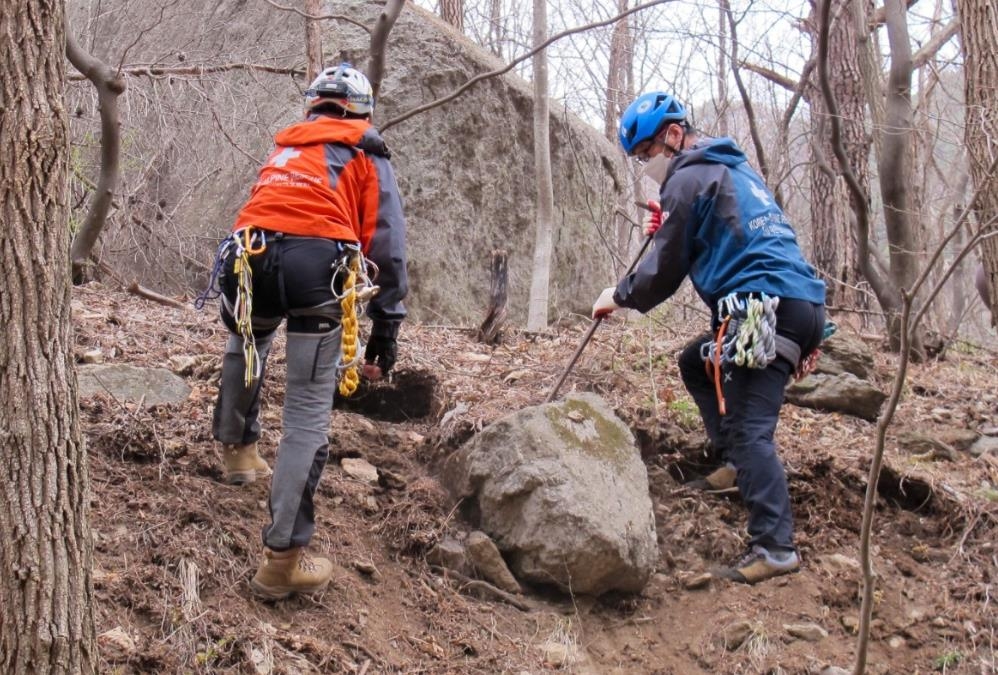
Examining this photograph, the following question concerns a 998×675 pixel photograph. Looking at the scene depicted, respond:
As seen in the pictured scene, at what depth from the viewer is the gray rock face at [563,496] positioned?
4203 mm

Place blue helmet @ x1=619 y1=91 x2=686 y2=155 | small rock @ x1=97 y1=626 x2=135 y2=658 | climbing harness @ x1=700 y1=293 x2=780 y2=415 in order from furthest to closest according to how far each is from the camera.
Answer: blue helmet @ x1=619 y1=91 x2=686 y2=155 → climbing harness @ x1=700 y1=293 x2=780 y2=415 → small rock @ x1=97 y1=626 x2=135 y2=658

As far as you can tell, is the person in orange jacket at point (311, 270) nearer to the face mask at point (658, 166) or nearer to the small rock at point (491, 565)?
the small rock at point (491, 565)

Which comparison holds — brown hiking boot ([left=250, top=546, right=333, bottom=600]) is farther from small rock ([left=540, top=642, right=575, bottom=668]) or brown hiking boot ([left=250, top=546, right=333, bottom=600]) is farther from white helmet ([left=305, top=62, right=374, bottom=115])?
white helmet ([left=305, top=62, right=374, bottom=115])

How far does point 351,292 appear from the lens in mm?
3598

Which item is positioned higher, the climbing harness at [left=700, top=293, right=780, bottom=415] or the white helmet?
the white helmet

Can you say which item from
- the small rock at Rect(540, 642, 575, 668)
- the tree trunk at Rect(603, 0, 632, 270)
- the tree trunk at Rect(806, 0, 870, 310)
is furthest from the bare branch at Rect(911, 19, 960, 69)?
the small rock at Rect(540, 642, 575, 668)

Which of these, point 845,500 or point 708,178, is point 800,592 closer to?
point 845,500

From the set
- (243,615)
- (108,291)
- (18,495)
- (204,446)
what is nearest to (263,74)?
(108,291)

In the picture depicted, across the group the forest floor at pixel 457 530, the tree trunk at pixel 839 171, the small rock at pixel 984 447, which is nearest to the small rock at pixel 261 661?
the forest floor at pixel 457 530

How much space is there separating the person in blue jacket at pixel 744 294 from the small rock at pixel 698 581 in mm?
98

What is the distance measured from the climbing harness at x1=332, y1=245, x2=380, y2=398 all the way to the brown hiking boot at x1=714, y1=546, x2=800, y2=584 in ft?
6.68

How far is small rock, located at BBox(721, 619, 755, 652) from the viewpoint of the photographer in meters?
4.03

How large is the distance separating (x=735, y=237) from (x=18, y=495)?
3.06 metres

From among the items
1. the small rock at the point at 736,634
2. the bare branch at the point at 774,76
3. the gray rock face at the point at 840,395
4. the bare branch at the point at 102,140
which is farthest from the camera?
the bare branch at the point at 774,76
